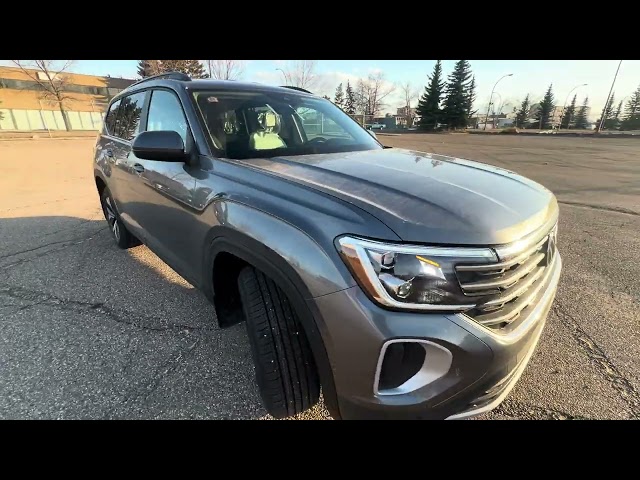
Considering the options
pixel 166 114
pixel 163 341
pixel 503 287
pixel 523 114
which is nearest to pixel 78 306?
pixel 163 341

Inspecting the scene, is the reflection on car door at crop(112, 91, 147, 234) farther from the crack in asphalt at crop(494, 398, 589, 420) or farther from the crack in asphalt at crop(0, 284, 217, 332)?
the crack in asphalt at crop(494, 398, 589, 420)

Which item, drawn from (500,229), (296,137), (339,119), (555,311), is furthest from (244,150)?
(555,311)

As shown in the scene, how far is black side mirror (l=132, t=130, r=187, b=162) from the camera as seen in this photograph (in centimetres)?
213

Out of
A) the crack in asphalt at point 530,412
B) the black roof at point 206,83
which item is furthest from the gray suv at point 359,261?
the crack in asphalt at point 530,412

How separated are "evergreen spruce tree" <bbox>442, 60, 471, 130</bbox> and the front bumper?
5868 cm

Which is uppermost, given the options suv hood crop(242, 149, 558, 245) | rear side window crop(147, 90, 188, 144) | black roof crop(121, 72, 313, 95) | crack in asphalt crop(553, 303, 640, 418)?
black roof crop(121, 72, 313, 95)

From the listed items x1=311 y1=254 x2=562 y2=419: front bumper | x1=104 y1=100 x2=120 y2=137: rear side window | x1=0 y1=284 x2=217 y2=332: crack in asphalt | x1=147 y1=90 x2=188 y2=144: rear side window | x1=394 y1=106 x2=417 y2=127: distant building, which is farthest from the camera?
x1=394 y1=106 x2=417 y2=127: distant building

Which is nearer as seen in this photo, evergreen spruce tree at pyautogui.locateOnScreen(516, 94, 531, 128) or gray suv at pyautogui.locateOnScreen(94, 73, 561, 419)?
gray suv at pyautogui.locateOnScreen(94, 73, 561, 419)

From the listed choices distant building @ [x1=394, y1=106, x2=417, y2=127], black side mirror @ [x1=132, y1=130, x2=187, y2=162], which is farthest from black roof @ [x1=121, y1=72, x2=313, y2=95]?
distant building @ [x1=394, y1=106, x2=417, y2=127]

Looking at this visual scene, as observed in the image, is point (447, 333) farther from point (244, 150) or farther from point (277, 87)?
point (277, 87)

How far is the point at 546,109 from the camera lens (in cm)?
6550

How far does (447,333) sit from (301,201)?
0.83 metres

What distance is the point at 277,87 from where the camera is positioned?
10.6 ft
